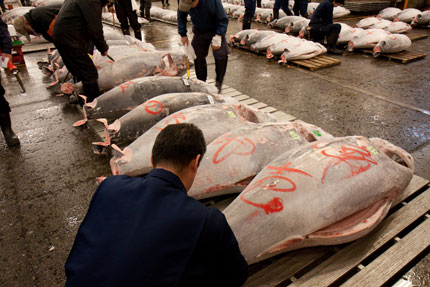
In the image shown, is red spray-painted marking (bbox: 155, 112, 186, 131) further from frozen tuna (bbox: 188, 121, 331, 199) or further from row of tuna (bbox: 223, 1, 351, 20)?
row of tuna (bbox: 223, 1, 351, 20)

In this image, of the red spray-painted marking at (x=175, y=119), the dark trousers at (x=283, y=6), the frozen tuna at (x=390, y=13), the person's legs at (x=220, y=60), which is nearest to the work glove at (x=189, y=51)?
the person's legs at (x=220, y=60)

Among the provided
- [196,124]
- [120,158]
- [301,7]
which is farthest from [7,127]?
[301,7]

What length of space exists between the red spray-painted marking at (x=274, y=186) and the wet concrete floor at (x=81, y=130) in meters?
0.89

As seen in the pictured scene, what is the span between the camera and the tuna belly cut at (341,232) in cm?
159

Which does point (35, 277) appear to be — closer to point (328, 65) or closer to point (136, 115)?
point (136, 115)

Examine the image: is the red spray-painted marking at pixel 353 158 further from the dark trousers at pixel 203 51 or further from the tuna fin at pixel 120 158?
the dark trousers at pixel 203 51

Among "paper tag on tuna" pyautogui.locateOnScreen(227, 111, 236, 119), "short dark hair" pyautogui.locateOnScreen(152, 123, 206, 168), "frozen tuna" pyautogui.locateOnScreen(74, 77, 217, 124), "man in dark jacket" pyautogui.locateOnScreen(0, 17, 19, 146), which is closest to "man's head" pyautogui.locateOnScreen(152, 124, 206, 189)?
"short dark hair" pyautogui.locateOnScreen(152, 123, 206, 168)

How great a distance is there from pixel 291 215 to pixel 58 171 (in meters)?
2.22

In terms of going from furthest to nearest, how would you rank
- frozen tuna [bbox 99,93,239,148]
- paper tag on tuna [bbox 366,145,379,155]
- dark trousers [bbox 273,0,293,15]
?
dark trousers [bbox 273,0,293,15] → frozen tuna [bbox 99,93,239,148] → paper tag on tuna [bbox 366,145,379,155]

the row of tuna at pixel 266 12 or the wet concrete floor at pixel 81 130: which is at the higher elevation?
the row of tuna at pixel 266 12

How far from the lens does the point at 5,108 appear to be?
121 inches

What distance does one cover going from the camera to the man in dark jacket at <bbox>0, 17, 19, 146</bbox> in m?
3.06

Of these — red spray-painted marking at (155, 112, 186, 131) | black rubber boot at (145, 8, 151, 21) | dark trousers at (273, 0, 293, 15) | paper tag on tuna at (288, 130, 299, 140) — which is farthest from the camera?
black rubber boot at (145, 8, 151, 21)

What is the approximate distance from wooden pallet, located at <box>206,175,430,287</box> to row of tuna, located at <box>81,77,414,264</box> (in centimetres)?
12
